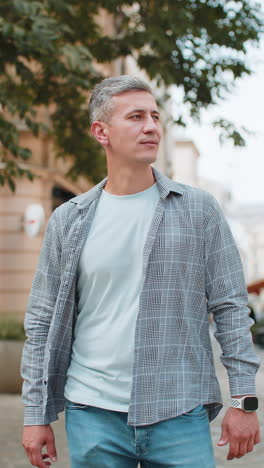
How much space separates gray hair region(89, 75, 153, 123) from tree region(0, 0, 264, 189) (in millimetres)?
3279

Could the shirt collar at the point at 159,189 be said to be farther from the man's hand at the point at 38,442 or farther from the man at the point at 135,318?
the man's hand at the point at 38,442

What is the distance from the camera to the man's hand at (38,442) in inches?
83.9

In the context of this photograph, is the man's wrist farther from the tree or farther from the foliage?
the foliage

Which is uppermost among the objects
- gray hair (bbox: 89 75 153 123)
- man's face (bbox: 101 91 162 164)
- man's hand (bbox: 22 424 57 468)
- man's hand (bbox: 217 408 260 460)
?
gray hair (bbox: 89 75 153 123)

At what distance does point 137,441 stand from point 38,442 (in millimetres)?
382

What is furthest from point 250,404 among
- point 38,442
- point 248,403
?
point 38,442

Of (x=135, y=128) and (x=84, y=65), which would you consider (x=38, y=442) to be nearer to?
(x=135, y=128)

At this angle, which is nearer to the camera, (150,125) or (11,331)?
(150,125)

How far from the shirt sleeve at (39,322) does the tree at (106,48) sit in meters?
3.48

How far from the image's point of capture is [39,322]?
2.25 m

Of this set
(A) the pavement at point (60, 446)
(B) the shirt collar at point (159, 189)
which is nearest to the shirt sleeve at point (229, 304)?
(B) the shirt collar at point (159, 189)

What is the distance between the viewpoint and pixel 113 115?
7.30 ft

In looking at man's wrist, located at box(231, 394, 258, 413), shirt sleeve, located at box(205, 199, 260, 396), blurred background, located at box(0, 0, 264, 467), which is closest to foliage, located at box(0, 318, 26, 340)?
blurred background, located at box(0, 0, 264, 467)

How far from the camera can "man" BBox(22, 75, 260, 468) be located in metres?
1.98
